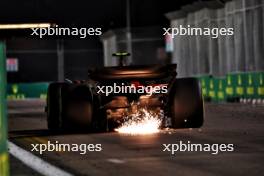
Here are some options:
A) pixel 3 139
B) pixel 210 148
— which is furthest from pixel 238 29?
pixel 3 139

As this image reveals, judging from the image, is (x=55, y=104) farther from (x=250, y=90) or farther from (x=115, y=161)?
(x=250, y=90)

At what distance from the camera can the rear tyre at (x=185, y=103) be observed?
2172cm

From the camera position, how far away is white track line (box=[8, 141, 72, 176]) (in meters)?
12.9

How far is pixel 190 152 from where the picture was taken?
15.7 metres

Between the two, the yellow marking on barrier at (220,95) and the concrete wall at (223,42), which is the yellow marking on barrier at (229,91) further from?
the concrete wall at (223,42)

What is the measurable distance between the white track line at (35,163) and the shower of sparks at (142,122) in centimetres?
414

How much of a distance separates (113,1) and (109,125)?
293ft

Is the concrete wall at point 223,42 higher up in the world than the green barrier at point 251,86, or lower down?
higher up

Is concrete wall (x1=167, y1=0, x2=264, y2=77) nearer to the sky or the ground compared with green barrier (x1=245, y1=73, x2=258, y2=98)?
nearer to the sky

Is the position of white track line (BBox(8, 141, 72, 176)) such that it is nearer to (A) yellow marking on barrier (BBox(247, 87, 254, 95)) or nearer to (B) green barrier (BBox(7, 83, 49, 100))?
(A) yellow marking on barrier (BBox(247, 87, 254, 95))


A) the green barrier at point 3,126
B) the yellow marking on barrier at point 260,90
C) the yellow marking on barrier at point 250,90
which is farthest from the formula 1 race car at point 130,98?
the yellow marking on barrier at point 250,90

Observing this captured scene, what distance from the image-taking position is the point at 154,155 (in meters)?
15.3

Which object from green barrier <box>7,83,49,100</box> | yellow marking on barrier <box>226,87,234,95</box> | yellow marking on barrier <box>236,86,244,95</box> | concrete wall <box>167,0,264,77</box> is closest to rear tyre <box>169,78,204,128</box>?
yellow marking on barrier <box>236,86,244,95</box>

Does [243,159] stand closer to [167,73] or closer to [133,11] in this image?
[167,73]
